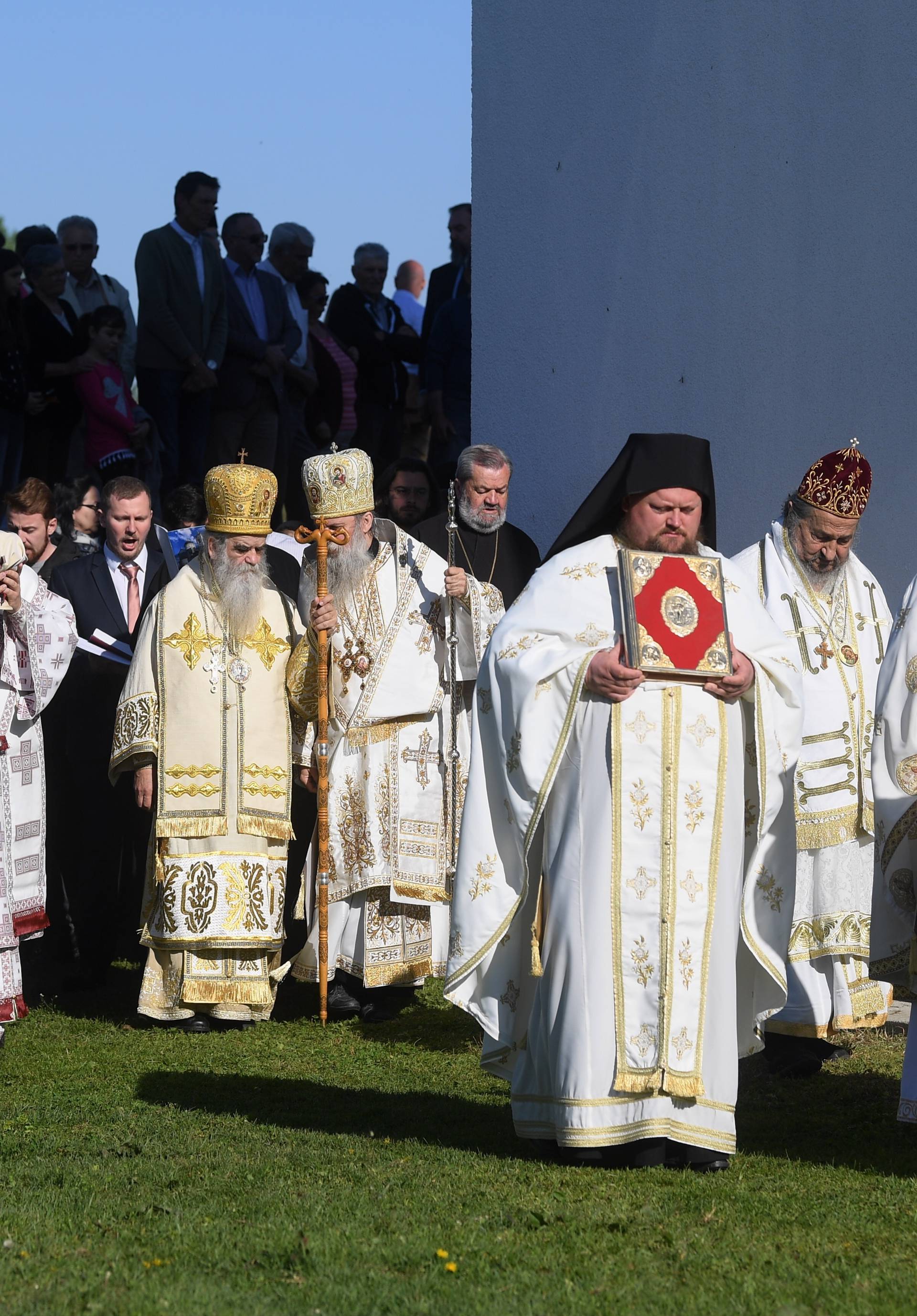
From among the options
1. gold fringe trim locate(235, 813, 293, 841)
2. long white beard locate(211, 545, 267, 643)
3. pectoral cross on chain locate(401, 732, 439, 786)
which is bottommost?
gold fringe trim locate(235, 813, 293, 841)

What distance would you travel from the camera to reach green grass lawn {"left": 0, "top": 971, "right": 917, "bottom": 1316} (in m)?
4.37

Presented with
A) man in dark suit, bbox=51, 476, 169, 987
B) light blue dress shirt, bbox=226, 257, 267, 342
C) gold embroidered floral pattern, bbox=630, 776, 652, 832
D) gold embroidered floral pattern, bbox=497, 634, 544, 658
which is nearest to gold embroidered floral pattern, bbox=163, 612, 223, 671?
man in dark suit, bbox=51, 476, 169, 987

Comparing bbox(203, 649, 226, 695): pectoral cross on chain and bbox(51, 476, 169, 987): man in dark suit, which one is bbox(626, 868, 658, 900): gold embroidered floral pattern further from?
bbox(51, 476, 169, 987): man in dark suit

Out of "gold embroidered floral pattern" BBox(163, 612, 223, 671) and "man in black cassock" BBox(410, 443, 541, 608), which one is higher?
"man in black cassock" BBox(410, 443, 541, 608)

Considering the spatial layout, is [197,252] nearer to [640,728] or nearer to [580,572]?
[580,572]

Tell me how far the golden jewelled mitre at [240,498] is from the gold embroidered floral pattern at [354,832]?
1199 mm

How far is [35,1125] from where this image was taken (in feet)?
20.5

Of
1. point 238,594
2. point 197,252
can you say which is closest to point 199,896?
point 238,594

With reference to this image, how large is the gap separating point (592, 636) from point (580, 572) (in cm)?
23

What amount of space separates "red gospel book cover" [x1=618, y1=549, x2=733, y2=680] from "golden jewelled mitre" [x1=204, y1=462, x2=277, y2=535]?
2901mm

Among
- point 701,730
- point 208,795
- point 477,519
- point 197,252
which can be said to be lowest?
Result: point 208,795

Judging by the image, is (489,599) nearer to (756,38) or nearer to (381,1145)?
(381,1145)

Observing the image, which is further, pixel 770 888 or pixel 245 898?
pixel 245 898

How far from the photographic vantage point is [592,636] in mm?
5734
